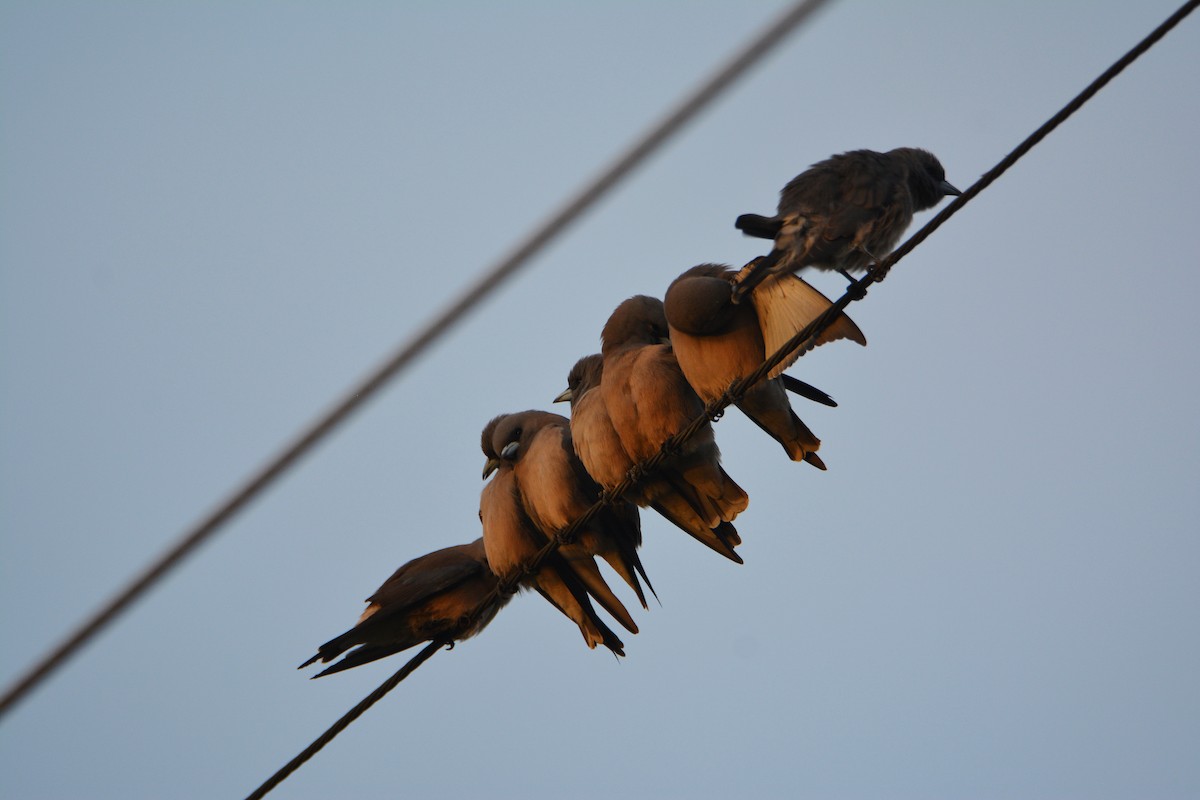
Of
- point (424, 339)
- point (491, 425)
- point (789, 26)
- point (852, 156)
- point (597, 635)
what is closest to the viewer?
point (789, 26)

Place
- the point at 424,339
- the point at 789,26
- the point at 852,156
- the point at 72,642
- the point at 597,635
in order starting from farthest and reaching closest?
1. the point at 597,635
2. the point at 852,156
3. the point at 72,642
4. the point at 424,339
5. the point at 789,26

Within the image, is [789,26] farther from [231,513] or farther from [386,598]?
[386,598]

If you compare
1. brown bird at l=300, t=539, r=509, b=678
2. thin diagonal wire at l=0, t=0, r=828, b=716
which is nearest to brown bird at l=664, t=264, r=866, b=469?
brown bird at l=300, t=539, r=509, b=678

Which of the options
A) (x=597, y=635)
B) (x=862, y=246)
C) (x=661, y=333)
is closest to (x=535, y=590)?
(x=597, y=635)

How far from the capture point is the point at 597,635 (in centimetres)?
621

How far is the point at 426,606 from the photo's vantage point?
632 centimetres

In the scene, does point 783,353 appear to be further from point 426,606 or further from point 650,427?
point 426,606

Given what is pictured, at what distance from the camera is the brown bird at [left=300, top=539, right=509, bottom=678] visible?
6195 mm

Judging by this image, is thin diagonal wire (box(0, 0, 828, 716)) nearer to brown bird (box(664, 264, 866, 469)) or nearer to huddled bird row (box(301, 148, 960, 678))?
huddled bird row (box(301, 148, 960, 678))

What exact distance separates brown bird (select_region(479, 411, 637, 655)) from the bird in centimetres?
139

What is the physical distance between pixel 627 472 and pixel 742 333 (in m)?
0.78

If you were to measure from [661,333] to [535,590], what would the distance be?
1436 mm

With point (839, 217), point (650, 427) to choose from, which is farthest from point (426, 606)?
point (839, 217)

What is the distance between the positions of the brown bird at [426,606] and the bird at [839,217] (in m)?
2.05
